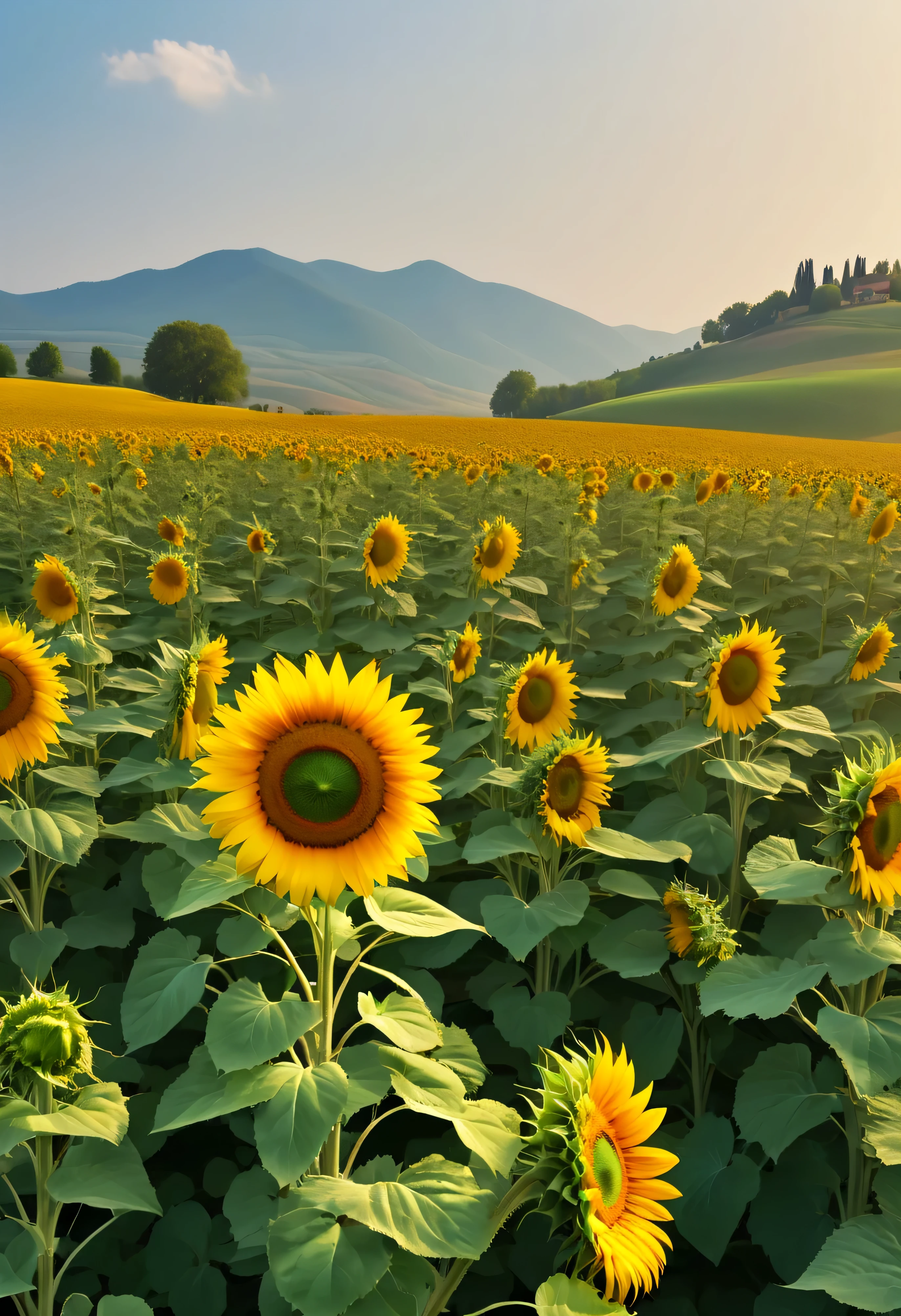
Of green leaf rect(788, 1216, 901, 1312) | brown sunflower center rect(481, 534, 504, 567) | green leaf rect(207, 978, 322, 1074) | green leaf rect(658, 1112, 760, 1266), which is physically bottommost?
green leaf rect(658, 1112, 760, 1266)

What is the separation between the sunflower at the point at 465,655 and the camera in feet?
12.6

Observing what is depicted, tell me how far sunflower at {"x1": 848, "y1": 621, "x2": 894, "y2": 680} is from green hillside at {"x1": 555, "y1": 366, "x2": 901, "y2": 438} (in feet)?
155

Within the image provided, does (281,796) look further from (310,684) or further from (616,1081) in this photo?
(616,1081)

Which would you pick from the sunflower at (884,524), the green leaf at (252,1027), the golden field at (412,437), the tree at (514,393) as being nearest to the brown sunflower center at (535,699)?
the green leaf at (252,1027)

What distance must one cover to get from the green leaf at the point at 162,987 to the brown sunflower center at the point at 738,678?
2.16 metres

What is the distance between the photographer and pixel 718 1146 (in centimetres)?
238

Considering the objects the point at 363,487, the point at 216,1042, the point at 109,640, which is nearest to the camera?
the point at 216,1042

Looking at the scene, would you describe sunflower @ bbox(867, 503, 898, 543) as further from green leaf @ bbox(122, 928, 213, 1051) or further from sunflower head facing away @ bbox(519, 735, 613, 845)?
green leaf @ bbox(122, 928, 213, 1051)

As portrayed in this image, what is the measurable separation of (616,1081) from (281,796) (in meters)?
0.79

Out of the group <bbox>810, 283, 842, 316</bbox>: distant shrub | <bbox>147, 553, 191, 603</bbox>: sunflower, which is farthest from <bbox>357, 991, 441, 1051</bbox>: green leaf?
<bbox>810, 283, 842, 316</bbox>: distant shrub

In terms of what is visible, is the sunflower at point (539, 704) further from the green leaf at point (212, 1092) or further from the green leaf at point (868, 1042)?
the green leaf at point (212, 1092)

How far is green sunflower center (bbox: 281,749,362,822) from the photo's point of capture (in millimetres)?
1519

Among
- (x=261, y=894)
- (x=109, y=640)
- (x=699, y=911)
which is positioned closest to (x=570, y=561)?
(x=109, y=640)

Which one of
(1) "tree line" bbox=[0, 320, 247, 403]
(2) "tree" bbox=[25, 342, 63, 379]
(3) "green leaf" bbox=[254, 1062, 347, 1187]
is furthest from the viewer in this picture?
(2) "tree" bbox=[25, 342, 63, 379]
